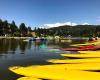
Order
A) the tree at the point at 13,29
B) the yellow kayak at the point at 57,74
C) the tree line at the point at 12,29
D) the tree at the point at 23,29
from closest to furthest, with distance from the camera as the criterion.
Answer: the yellow kayak at the point at 57,74
the tree line at the point at 12,29
the tree at the point at 13,29
the tree at the point at 23,29

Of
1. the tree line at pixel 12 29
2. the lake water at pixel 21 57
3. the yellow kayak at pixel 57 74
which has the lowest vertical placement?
the lake water at pixel 21 57

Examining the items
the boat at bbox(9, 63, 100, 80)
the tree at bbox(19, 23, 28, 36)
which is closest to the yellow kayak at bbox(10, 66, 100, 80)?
the boat at bbox(9, 63, 100, 80)

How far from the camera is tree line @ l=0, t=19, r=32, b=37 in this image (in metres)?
163

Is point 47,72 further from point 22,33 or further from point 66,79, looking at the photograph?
point 22,33

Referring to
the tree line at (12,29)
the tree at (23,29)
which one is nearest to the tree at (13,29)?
the tree line at (12,29)

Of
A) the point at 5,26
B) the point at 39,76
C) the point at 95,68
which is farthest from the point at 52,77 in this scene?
the point at 5,26

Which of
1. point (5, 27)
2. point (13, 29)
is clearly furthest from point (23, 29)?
point (5, 27)

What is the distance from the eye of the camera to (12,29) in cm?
17088

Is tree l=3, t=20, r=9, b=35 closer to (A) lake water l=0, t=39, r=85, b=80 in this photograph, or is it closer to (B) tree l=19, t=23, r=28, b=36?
(B) tree l=19, t=23, r=28, b=36

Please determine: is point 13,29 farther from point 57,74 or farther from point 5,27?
point 57,74

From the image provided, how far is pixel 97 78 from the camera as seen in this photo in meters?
14.7

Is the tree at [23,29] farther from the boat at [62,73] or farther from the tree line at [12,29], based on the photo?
the boat at [62,73]

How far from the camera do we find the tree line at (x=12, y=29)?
534ft

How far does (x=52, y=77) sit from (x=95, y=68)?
4.36 meters
